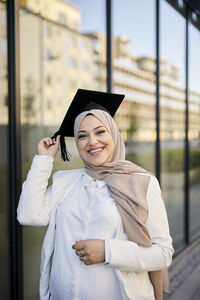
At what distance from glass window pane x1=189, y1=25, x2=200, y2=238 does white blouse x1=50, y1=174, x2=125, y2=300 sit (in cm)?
412

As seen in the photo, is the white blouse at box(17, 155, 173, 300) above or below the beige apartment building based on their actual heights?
below

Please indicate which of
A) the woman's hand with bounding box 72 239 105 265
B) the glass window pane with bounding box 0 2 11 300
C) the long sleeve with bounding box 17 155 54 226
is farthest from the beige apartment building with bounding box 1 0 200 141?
the woman's hand with bounding box 72 239 105 265

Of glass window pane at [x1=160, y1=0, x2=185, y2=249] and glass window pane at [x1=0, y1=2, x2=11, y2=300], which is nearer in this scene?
glass window pane at [x1=0, y1=2, x2=11, y2=300]

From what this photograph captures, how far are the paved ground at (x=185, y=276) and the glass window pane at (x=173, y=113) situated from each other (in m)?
0.26

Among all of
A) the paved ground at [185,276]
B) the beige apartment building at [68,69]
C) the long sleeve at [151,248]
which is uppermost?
the beige apartment building at [68,69]

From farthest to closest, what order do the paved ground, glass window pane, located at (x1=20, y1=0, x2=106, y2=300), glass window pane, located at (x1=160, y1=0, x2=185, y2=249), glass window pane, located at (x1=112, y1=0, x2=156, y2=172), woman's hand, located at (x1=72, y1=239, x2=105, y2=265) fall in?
1. glass window pane, located at (x1=160, y1=0, x2=185, y2=249)
2. glass window pane, located at (x1=112, y1=0, x2=156, y2=172)
3. the paved ground
4. glass window pane, located at (x1=20, y1=0, x2=106, y2=300)
5. woman's hand, located at (x1=72, y1=239, x2=105, y2=265)

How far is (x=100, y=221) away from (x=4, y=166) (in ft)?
3.36

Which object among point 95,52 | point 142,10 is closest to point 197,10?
point 142,10

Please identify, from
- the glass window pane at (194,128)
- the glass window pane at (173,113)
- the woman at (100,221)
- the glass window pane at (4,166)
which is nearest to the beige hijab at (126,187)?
the woman at (100,221)

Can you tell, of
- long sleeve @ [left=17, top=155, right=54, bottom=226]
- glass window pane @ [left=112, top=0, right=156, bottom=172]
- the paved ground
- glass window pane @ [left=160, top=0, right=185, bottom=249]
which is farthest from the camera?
glass window pane @ [left=160, top=0, right=185, bottom=249]

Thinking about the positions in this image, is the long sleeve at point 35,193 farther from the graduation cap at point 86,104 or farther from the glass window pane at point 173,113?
the glass window pane at point 173,113

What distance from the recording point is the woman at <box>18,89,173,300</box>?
1.63m

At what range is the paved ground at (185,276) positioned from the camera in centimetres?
349

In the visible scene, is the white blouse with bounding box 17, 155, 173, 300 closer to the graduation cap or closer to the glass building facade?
the graduation cap
